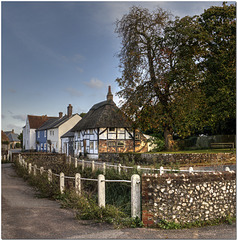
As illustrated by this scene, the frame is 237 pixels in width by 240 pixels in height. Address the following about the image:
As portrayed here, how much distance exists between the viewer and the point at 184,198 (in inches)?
272

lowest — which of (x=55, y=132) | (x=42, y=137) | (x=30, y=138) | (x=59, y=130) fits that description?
(x=30, y=138)

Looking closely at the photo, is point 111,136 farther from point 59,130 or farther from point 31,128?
point 31,128

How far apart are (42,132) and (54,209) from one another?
47.7 m

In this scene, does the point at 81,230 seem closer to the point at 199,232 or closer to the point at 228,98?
the point at 199,232

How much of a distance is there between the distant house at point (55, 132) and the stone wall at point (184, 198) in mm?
39297

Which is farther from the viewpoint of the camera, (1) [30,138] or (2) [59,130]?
(1) [30,138]

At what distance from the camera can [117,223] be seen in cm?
683

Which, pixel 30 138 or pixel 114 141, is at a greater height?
pixel 30 138

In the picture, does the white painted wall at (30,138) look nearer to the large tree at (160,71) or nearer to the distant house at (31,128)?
the distant house at (31,128)

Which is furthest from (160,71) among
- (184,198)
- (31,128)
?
(31,128)

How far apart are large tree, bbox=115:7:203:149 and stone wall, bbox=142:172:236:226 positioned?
1646 centimetres

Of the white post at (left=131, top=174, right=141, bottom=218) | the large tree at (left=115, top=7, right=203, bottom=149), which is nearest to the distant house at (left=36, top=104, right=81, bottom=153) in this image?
the large tree at (left=115, top=7, right=203, bottom=149)

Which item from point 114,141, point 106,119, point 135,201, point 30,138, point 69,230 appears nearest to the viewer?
point 69,230

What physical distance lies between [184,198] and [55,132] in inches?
1708
